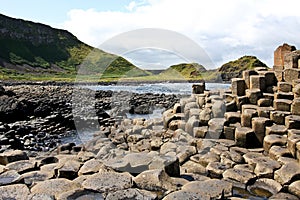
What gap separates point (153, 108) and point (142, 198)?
17042 millimetres

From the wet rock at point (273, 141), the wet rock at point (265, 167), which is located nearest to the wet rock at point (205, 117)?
the wet rock at point (273, 141)

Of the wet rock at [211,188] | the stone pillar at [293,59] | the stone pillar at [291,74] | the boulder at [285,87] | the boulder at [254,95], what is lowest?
the wet rock at [211,188]

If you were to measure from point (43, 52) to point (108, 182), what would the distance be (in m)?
121

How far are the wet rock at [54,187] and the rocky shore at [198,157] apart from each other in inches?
0.6

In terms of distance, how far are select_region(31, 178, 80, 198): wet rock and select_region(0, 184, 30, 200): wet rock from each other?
129mm

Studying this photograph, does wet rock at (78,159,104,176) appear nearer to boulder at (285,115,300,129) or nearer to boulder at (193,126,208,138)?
boulder at (193,126,208,138)

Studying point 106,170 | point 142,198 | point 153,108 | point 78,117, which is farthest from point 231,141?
point 153,108

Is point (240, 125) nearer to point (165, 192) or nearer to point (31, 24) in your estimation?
point (165, 192)

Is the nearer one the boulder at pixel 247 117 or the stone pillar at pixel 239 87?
the boulder at pixel 247 117

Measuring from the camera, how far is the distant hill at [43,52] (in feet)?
306

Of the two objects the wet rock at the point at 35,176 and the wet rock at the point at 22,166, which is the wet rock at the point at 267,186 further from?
the wet rock at the point at 22,166

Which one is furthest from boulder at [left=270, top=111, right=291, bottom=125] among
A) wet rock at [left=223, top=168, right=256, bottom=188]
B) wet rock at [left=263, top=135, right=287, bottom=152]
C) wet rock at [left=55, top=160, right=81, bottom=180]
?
wet rock at [left=55, top=160, right=81, bottom=180]

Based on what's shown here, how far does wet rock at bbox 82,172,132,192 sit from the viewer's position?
5.13 m

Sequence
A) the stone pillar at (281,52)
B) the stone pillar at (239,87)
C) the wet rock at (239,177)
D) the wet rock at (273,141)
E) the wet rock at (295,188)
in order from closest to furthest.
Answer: the wet rock at (295,188) < the wet rock at (239,177) < the wet rock at (273,141) < the stone pillar at (239,87) < the stone pillar at (281,52)
